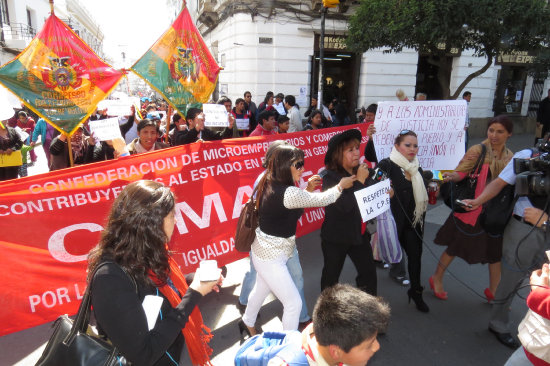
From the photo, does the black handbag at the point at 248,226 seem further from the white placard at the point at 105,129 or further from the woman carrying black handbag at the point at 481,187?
the white placard at the point at 105,129

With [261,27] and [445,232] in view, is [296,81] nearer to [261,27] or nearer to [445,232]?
[261,27]

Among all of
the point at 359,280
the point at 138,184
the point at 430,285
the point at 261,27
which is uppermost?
the point at 261,27

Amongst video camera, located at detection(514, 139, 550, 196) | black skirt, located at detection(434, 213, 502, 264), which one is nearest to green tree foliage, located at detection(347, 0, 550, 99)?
black skirt, located at detection(434, 213, 502, 264)

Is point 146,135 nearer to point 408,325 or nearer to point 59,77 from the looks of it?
point 59,77

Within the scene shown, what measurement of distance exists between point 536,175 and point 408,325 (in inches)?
67.7

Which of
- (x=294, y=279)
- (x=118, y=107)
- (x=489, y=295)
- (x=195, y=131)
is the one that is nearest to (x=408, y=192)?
(x=294, y=279)

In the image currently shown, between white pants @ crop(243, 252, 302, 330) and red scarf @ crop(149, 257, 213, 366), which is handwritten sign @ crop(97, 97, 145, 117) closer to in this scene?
white pants @ crop(243, 252, 302, 330)

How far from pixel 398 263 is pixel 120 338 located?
3448 mm

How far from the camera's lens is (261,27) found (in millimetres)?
13070

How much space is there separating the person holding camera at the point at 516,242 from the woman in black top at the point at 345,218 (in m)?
1.02

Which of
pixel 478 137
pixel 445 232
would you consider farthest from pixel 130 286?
pixel 478 137

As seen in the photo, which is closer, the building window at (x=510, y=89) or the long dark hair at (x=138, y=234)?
the long dark hair at (x=138, y=234)

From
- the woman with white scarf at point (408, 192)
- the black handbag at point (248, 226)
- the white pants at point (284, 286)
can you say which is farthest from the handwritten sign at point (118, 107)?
the woman with white scarf at point (408, 192)

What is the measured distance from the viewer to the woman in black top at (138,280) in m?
1.39
